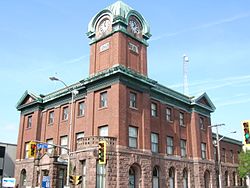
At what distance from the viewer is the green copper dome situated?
36938mm

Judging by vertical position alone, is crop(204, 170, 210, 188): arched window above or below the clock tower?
below

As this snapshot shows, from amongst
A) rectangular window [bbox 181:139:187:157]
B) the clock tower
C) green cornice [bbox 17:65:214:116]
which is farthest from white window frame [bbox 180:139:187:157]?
the clock tower

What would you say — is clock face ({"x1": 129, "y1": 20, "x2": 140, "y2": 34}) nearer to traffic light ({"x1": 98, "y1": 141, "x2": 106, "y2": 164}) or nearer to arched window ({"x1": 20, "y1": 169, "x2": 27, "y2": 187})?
traffic light ({"x1": 98, "y1": 141, "x2": 106, "y2": 164})

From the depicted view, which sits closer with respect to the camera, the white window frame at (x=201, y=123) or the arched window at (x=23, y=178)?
the arched window at (x=23, y=178)

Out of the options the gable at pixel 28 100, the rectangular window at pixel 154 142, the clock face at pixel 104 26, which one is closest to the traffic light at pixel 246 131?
the rectangular window at pixel 154 142

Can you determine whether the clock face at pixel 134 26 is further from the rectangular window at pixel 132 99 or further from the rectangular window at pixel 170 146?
the rectangular window at pixel 170 146

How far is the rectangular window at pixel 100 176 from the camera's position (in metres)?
31.5

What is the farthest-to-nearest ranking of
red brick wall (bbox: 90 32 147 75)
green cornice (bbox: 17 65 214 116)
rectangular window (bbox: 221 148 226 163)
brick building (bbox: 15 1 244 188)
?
rectangular window (bbox: 221 148 226 163), red brick wall (bbox: 90 32 147 75), green cornice (bbox: 17 65 214 116), brick building (bbox: 15 1 244 188)

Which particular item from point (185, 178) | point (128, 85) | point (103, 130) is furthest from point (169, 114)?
point (103, 130)

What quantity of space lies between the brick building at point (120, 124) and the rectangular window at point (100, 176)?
0.09 meters

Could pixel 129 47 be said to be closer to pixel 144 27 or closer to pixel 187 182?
pixel 144 27

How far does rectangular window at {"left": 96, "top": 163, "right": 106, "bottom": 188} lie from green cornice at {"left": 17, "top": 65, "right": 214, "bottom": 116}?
826 centimetres

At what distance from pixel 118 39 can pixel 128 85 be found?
17.2 feet

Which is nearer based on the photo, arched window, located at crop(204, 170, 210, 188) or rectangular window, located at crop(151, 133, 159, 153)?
rectangular window, located at crop(151, 133, 159, 153)
